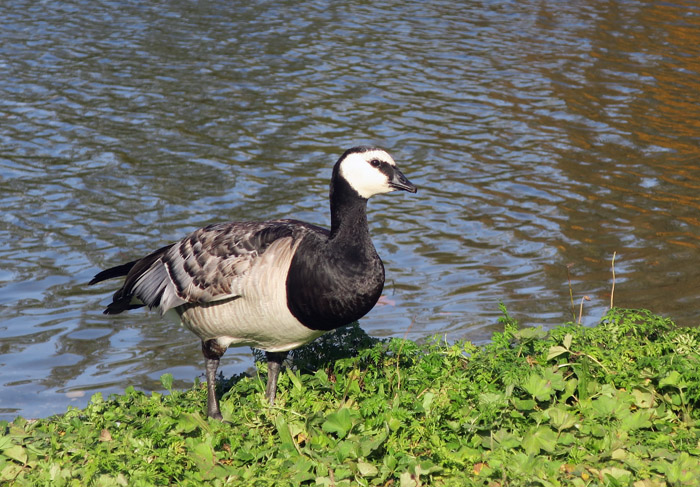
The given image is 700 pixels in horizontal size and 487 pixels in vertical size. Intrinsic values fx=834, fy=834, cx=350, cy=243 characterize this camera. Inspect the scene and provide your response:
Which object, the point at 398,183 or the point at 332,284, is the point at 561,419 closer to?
the point at 332,284

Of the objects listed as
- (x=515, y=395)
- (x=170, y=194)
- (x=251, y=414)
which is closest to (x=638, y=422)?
(x=515, y=395)

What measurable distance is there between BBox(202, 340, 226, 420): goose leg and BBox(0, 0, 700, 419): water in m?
1.61

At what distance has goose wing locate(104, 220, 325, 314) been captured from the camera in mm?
5504

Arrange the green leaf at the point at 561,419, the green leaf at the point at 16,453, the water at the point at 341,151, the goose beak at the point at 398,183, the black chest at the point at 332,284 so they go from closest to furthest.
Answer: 1. the green leaf at the point at 561,419
2. the green leaf at the point at 16,453
3. the black chest at the point at 332,284
4. the goose beak at the point at 398,183
5. the water at the point at 341,151

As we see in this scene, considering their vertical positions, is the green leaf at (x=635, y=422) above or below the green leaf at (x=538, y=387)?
below

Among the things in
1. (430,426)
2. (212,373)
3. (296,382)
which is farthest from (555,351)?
(212,373)

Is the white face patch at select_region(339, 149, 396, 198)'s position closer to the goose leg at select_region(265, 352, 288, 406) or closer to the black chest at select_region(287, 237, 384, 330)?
the black chest at select_region(287, 237, 384, 330)

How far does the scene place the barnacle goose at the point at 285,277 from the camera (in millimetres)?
5262

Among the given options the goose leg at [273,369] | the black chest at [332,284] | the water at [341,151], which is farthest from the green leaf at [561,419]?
the water at [341,151]

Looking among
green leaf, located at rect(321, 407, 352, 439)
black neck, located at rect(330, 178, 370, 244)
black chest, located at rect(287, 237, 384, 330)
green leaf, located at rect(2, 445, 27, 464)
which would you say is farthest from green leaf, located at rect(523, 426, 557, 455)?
green leaf, located at rect(2, 445, 27, 464)

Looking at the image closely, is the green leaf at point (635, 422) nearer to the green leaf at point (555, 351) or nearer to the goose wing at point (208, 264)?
the green leaf at point (555, 351)

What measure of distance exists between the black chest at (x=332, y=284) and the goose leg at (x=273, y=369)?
576mm

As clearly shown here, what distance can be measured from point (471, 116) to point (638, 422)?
10.1 metres

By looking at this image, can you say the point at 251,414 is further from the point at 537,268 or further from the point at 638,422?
the point at 537,268
